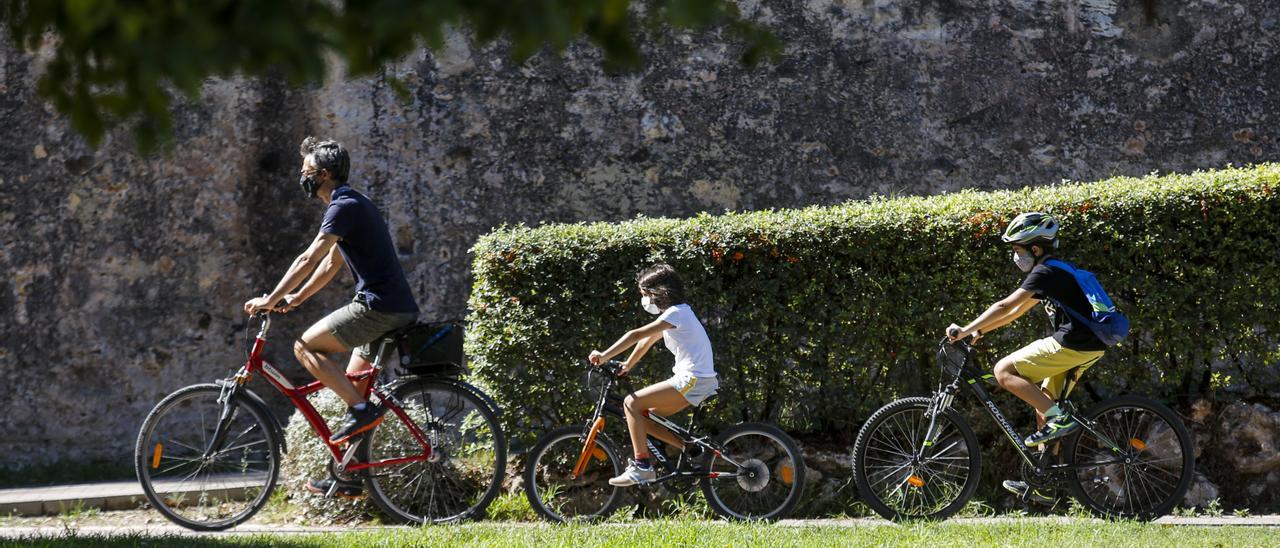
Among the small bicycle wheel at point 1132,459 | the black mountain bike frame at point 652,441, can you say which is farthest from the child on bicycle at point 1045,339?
the black mountain bike frame at point 652,441

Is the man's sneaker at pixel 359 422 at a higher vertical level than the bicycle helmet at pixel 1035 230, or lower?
lower

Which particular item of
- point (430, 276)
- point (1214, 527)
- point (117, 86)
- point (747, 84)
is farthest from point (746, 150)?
point (117, 86)

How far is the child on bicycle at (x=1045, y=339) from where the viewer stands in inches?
212

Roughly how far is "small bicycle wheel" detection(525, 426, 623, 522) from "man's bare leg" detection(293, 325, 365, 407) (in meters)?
1.00

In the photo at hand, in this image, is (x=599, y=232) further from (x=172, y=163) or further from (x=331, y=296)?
Result: (x=172, y=163)

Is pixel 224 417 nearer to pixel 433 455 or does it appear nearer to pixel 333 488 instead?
pixel 333 488

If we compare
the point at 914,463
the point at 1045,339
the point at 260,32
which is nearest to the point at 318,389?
the point at 914,463

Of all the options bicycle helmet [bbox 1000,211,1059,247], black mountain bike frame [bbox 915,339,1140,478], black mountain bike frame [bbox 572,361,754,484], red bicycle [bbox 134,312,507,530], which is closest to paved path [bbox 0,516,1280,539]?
red bicycle [bbox 134,312,507,530]

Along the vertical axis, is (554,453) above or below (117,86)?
below

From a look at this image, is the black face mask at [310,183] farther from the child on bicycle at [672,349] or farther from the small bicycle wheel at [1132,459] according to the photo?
the small bicycle wheel at [1132,459]

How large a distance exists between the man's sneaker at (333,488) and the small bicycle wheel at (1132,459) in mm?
3481

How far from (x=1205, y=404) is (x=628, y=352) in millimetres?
3045

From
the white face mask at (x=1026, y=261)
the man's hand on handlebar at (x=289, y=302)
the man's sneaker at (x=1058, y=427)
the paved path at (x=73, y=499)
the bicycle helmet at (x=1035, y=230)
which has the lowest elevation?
the paved path at (x=73, y=499)

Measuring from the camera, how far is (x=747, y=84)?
8.69 metres
